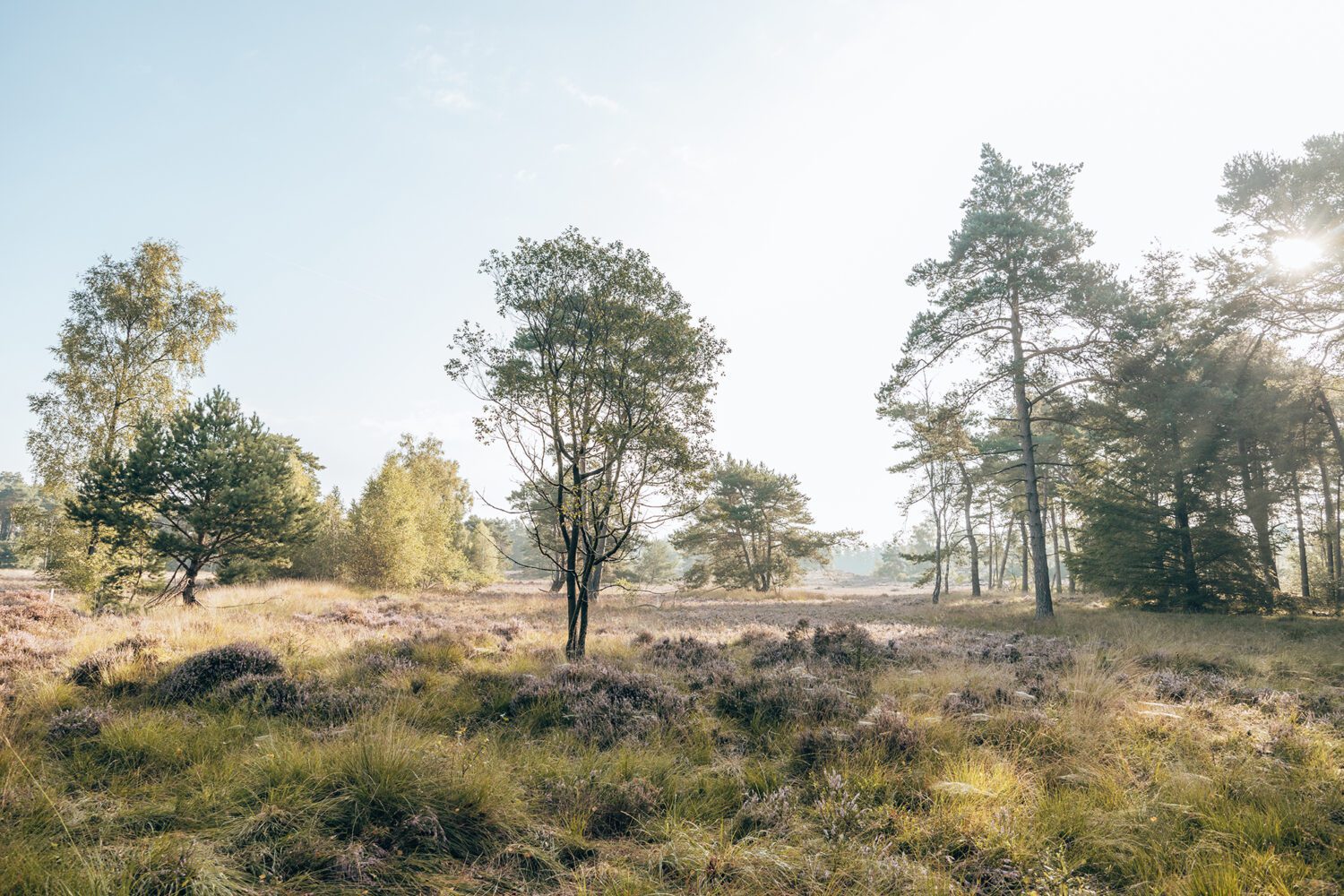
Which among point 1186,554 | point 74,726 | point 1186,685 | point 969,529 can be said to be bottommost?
point 1186,685

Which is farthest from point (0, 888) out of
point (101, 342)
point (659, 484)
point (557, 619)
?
point (101, 342)

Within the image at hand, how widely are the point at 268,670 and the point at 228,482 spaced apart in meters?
13.4

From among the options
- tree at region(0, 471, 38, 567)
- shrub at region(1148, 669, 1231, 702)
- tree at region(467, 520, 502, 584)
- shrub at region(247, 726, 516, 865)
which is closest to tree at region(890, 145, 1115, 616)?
shrub at region(1148, 669, 1231, 702)

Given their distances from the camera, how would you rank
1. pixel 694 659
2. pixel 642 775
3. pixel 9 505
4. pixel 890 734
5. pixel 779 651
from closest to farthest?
pixel 642 775 < pixel 890 734 < pixel 694 659 < pixel 779 651 < pixel 9 505

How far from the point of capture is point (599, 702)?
20.5ft

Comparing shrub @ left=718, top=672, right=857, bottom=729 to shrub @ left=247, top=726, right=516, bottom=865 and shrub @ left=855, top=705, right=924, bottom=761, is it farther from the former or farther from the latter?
shrub @ left=247, top=726, right=516, bottom=865

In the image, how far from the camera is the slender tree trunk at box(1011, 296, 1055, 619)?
54.7 feet

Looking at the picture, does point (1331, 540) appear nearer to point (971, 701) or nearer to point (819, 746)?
point (971, 701)

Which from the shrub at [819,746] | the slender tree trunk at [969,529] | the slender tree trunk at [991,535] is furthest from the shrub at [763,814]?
the slender tree trunk at [991,535]

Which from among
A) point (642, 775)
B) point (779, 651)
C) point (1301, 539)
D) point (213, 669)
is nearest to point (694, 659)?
point (779, 651)

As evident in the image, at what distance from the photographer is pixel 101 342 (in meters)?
17.8

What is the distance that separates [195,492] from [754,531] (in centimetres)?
3188

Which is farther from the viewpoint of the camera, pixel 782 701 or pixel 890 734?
pixel 782 701

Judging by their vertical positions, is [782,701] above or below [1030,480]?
below
